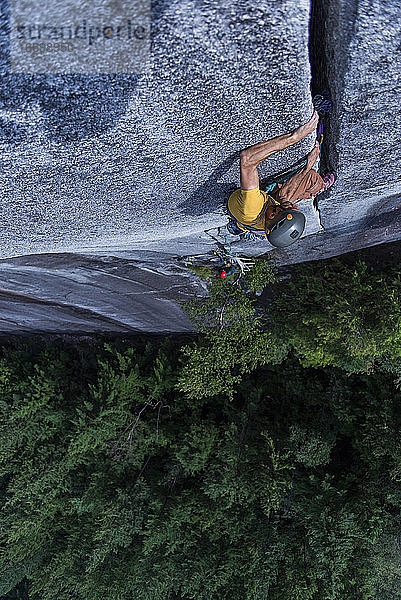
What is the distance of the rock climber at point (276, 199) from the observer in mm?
2805

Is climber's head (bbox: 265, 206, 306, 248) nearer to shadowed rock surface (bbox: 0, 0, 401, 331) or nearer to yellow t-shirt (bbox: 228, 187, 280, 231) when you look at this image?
yellow t-shirt (bbox: 228, 187, 280, 231)

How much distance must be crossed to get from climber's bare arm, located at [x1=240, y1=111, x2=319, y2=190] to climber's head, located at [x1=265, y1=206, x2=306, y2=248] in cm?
42

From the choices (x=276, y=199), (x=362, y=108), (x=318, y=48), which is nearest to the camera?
(x=318, y=48)

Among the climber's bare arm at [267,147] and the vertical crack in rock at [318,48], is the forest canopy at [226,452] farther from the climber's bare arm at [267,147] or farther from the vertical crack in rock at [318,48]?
the vertical crack in rock at [318,48]

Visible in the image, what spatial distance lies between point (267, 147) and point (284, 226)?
0.68 meters

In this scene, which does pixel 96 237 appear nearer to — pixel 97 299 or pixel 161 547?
pixel 97 299

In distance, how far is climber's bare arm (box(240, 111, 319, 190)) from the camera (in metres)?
2.47

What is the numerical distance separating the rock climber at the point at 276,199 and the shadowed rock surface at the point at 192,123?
126mm

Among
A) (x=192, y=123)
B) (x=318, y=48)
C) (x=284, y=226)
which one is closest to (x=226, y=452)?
(x=284, y=226)

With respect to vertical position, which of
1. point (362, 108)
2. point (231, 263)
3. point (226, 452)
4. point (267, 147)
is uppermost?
point (362, 108)

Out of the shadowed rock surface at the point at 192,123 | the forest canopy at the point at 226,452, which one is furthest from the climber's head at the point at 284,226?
the forest canopy at the point at 226,452

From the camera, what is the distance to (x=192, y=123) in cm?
233

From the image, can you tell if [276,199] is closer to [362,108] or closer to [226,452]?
[362,108]

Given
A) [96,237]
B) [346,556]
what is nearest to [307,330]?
[96,237]
